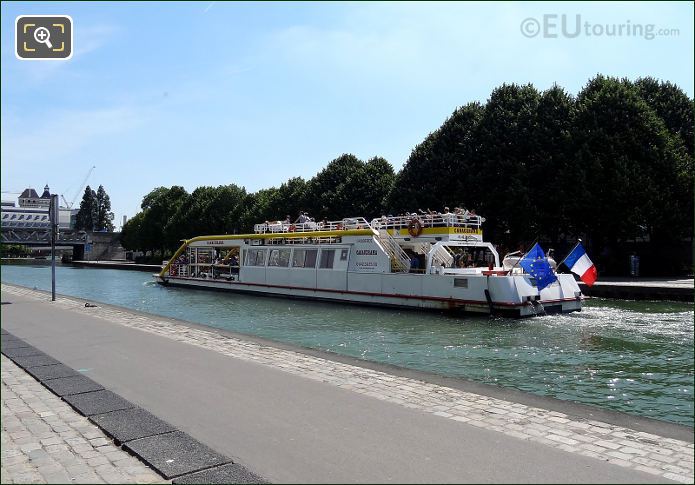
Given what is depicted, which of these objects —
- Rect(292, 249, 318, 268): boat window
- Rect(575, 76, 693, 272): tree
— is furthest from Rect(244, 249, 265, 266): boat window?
Rect(575, 76, 693, 272): tree

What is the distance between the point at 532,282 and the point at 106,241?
362 feet

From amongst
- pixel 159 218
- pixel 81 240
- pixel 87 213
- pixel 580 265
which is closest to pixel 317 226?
pixel 580 265

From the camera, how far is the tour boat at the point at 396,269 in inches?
897

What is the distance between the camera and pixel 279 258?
110 ft

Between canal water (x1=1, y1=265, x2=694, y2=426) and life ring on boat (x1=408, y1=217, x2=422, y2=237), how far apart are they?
A: 3.70 metres

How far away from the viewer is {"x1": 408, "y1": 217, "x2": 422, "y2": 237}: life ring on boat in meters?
26.5

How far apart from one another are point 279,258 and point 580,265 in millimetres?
18042

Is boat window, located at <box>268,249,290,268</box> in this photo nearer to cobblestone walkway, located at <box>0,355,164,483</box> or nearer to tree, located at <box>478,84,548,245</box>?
tree, located at <box>478,84,548,245</box>

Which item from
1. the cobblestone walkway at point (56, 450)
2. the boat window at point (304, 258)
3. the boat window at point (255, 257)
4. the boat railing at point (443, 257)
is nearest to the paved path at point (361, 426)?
the cobblestone walkway at point (56, 450)

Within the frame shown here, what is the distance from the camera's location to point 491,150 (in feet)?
132

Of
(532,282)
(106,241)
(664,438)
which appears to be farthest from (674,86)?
(106,241)

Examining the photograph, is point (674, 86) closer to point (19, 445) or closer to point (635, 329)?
point (635, 329)

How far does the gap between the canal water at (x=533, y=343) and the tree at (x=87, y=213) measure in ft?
458

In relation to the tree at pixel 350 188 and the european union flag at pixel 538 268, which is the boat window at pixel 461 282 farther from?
the tree at pixel 350 188
